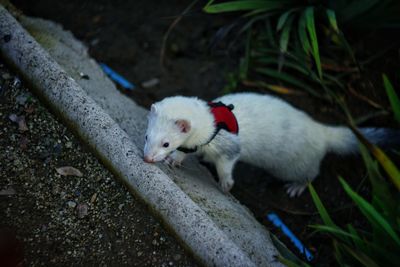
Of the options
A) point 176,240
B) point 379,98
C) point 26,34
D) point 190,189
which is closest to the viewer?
point 176,240

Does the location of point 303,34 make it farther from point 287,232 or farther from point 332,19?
point 287,232

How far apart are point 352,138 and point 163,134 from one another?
179cm

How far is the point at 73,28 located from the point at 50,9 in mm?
312

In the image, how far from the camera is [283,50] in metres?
3.85

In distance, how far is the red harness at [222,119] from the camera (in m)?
3.07

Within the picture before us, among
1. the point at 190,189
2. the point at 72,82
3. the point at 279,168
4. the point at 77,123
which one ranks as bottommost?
the point at 279,168

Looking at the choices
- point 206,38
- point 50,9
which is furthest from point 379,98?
point 50,9

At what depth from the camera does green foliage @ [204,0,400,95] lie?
151 inches

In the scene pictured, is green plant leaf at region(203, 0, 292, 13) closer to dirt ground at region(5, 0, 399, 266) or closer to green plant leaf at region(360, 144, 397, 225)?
dirt ground at region(5, 0, 399, 266)

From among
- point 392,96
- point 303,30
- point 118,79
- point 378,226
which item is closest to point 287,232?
point 378,226

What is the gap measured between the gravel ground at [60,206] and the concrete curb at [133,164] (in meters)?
0.11

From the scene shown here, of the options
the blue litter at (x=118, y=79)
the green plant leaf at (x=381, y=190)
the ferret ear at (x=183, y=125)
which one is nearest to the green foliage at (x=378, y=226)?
the green plant leaf at (x=381, y=190)

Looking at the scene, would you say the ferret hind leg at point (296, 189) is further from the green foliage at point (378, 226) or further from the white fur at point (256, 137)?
the green foliage at point (378, 226)

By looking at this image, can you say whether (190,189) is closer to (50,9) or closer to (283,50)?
(283,50)
